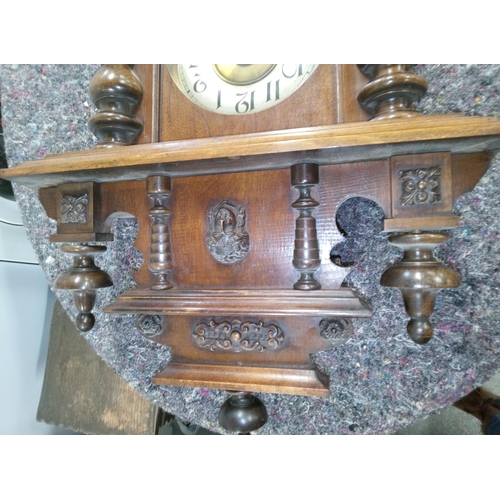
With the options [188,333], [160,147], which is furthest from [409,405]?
[160,147]

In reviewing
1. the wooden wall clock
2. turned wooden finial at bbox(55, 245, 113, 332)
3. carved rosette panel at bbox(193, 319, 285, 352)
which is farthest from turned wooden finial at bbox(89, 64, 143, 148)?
carved rosette panel at bbox(193, 319, 285, 352)

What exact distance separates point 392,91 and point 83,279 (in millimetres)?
416

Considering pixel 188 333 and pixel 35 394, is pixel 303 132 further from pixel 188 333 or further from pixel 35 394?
pixel 35 394

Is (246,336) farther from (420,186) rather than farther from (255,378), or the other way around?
(420,186)

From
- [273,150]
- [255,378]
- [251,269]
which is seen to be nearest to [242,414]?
[255,378]

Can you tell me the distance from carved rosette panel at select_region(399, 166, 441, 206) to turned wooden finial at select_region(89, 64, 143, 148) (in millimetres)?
309

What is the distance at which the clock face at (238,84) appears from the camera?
1.13 ft

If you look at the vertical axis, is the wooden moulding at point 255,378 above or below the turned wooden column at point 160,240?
below

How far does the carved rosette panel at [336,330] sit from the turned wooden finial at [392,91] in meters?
0.22

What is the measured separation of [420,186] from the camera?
0.29 m

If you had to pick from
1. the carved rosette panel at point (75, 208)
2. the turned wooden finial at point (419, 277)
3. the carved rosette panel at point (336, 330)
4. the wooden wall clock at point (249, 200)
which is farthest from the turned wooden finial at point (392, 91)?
the carved rosette panel at point (75, 208)

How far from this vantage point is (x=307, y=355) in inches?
14.8

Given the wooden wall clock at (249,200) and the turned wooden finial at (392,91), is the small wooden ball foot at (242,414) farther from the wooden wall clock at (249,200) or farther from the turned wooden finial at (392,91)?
the turned wooden finial at (392,91)

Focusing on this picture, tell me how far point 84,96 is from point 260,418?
57 cm
